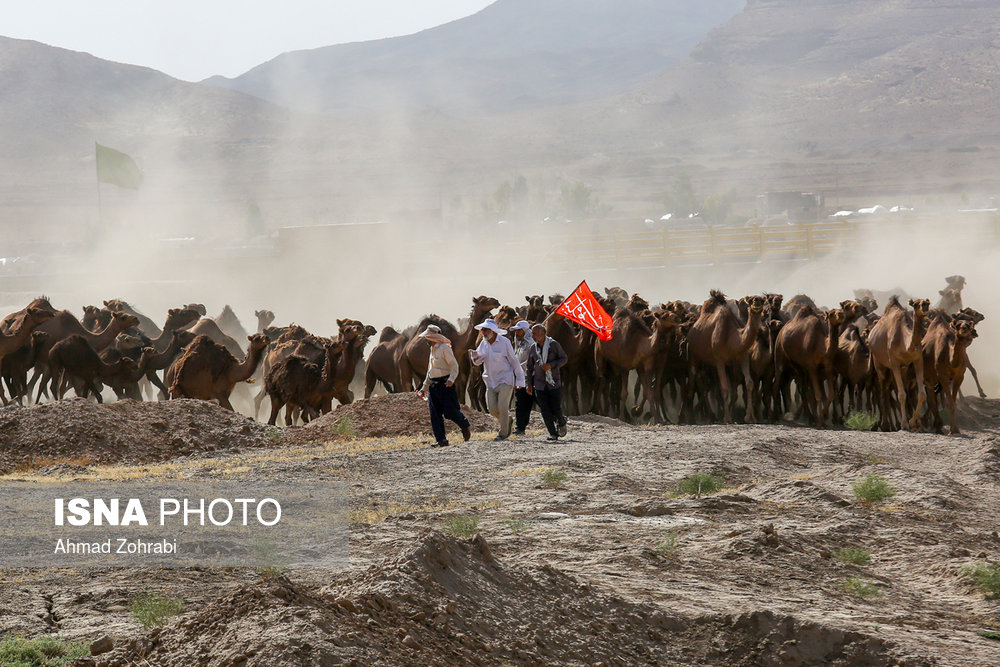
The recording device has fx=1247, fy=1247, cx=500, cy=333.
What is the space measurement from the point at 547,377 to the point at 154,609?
9.68 metres

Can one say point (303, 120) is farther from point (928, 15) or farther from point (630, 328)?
point (630, 328)

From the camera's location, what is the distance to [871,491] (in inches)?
456

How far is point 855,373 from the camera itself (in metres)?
20.5

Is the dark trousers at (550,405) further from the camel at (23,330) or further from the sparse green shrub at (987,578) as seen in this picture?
the camel at (23,330)

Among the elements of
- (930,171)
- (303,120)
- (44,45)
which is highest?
(44,45)

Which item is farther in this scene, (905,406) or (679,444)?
(905,406)

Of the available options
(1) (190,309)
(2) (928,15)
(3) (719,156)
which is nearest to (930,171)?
(3) (719,156)

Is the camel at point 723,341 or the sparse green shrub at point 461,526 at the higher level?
the camel at point 723,341

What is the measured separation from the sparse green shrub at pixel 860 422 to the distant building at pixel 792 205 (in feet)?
256

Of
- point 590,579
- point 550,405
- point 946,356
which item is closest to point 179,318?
point 550,405

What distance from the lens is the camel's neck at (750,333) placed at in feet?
67.6

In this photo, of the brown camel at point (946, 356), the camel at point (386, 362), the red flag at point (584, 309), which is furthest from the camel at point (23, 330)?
the brown camel at point (946, 356)

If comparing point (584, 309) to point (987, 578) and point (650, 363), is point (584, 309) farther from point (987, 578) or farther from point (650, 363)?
point (987, 578)

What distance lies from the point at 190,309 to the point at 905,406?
1550 centimetres
